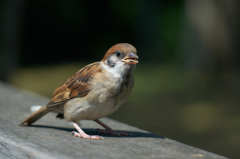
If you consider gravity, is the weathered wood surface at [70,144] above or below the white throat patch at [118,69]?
below

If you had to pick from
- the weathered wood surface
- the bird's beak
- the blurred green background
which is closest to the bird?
the bird's beak

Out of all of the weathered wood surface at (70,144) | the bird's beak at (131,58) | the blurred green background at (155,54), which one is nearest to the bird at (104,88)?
the bird's beak at (131,58)

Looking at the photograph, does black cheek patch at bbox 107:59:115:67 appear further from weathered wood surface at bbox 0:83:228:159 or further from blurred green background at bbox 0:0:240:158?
blurred green background at bbox 0:0:240:158

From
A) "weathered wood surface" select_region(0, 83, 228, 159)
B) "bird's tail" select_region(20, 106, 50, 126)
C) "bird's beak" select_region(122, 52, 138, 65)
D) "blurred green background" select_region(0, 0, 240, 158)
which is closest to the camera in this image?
"weathered wood surface" select_region(0, 83, 228, 159)

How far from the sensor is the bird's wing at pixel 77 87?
11.0ft

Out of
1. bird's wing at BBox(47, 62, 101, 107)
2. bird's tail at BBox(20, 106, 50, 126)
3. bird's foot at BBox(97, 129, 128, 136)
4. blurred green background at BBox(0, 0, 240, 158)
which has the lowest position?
bird's foot at BBox(97, 129, 128, 136)

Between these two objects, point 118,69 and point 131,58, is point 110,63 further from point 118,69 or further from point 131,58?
point 131,58

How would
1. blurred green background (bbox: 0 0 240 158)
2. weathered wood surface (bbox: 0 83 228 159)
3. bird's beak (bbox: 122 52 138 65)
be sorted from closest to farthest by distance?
weathered wood surface (bbox: 0 83 228 159)
bird's beak (bbox: 122 52 138 65)
blurred green background (bbox: 0 0 240 158)

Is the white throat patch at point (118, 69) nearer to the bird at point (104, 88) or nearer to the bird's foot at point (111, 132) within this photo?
the bird at point (104, 88)

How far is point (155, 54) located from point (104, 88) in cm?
1185

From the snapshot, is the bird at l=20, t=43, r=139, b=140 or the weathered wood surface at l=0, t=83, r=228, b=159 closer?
the weathered wood surface at l=0, t=83, r=228, b=159

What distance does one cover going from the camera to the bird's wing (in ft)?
11.0

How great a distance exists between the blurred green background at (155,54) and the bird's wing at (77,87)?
3749 millimetres

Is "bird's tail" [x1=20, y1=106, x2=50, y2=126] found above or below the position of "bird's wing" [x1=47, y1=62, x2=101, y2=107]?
below
